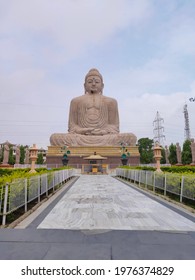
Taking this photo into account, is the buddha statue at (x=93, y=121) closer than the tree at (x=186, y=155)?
Yes

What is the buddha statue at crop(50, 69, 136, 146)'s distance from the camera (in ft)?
102

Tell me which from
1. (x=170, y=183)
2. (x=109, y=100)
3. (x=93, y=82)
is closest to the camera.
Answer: (x=170, y=183)

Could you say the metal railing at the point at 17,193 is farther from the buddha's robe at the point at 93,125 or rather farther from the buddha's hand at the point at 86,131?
the buddha's hand at the point at 86,131

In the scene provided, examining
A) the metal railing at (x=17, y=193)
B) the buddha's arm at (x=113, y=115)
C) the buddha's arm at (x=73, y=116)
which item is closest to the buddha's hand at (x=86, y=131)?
the buddha's arm at (x=73, y=116)

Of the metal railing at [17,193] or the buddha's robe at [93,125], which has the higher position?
the buddha's robe at [93,125]

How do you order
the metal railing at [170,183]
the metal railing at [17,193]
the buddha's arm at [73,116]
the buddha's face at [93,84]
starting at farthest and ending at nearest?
the buddha's face at [93,84]
the buddha's arm at [73,116]
the metal railing at [170,183]
the metal railing at [17,193]

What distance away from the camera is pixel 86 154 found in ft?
98.7

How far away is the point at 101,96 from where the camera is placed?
33.7m

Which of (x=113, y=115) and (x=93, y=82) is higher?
(x=93, y=82)

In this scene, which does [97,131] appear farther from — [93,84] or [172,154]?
[172,154]

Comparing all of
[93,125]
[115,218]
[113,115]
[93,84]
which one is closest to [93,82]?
[93,84]

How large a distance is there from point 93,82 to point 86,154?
10458 mm

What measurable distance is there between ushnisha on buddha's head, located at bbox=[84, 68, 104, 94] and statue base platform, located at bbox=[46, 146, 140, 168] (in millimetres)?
8689

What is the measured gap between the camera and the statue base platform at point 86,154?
30.0 m
